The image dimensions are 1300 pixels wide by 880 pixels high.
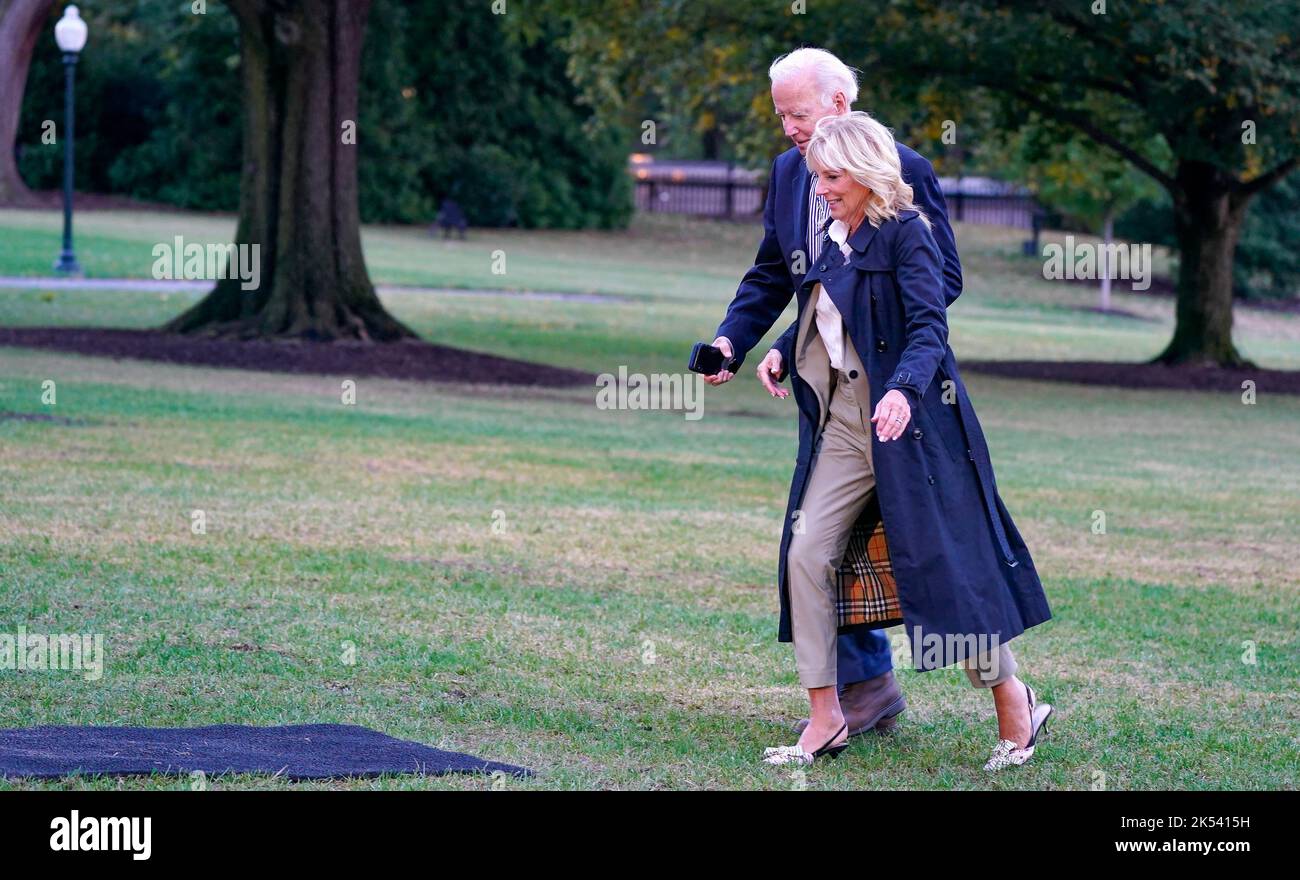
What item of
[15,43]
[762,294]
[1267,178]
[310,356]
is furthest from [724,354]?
[1267,178]

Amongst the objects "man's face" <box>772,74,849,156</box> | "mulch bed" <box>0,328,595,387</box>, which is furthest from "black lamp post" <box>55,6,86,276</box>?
"man's face" <box>772,74,849,156</box>

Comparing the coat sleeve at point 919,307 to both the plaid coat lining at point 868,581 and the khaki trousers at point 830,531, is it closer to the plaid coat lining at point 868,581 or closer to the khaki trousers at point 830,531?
the khaki trousers at point 830,531

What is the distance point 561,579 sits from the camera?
28.5ft

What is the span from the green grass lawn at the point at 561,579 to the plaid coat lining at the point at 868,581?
47 centimetres

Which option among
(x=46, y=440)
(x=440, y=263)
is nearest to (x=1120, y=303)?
(x=440, y=263)

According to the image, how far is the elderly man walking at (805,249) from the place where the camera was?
5508mm

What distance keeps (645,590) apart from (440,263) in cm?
3042

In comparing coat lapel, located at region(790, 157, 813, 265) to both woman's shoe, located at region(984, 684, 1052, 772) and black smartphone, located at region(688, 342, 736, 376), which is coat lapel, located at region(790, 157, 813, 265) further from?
woman's shoe, located at region(984, 684, 1052, 772)

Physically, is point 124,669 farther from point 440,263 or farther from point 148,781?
point 440,263

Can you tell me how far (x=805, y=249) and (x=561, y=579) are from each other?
135 inches

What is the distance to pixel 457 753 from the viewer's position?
5465 millimetres

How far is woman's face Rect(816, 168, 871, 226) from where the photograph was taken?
209 inches

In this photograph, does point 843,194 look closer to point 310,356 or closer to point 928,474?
point 928,474

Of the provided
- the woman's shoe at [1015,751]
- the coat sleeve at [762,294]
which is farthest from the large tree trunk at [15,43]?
the woman's shoe at [1015,751]
